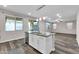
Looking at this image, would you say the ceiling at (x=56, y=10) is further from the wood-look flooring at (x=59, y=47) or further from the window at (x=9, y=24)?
the wood-look flooring at (x=59, y=47)

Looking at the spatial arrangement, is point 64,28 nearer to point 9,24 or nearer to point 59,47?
point 59,47

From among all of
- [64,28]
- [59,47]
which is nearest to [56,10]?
[64,28]

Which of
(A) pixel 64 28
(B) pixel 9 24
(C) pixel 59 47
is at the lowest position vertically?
(C) pixel 59 47

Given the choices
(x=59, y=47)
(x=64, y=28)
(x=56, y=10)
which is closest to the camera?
(x=64, y=28)

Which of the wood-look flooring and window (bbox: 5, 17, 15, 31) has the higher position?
window (bbox: 5, 17, 15, 31)

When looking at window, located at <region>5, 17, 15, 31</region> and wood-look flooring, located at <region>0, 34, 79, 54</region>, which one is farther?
window, located at <region>5, 17, 15, 31</region>

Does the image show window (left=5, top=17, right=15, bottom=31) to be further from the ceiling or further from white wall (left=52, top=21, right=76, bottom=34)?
white wall (left=52, top=21, right=76, bottom=34)

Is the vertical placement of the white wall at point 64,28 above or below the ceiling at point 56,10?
below

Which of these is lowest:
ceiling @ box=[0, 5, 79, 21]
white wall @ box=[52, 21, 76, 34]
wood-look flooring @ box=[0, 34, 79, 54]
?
wood-look flooring @ box=[0, 34, 79, 54]

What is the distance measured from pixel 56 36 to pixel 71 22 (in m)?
0.61

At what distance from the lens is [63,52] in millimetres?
2096

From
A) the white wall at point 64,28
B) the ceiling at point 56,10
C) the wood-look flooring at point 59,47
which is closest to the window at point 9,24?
the ceiling at point 56,10

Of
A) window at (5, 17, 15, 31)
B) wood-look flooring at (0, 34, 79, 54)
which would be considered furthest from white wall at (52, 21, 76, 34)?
window at (5, 17, 15, 31)
